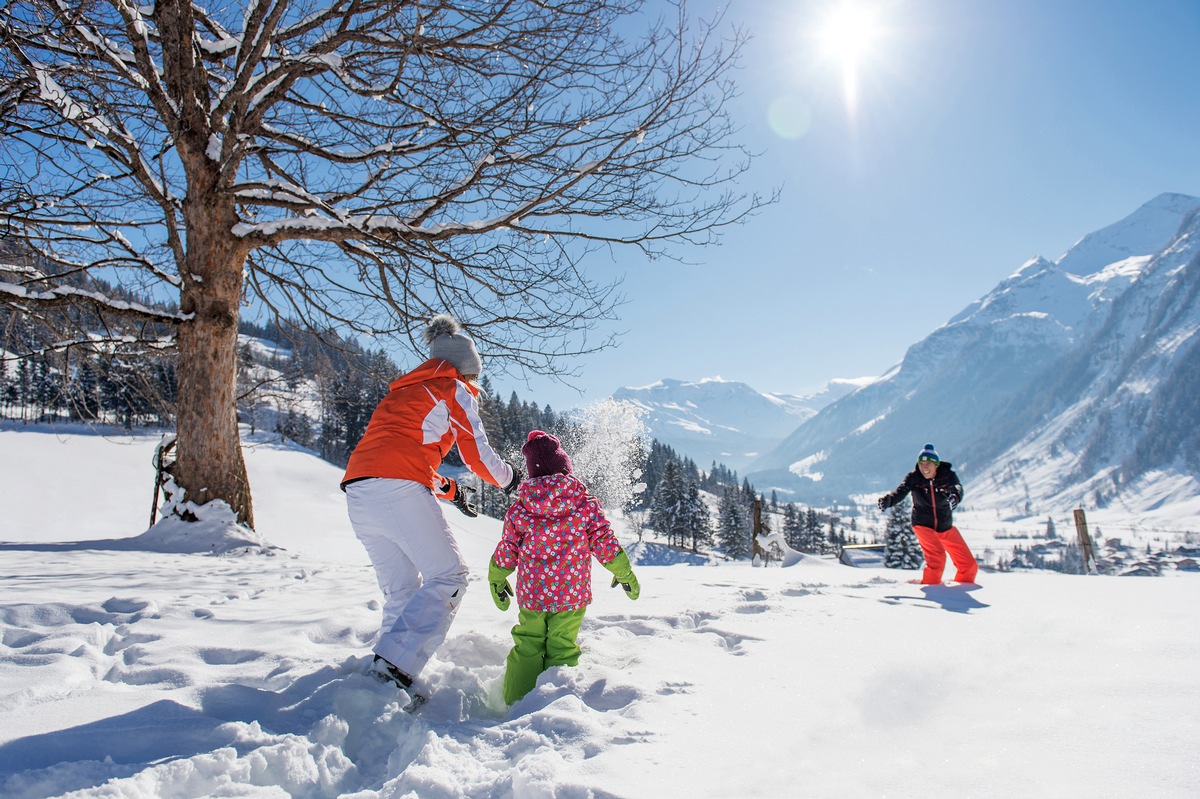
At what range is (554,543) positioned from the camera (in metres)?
2.98

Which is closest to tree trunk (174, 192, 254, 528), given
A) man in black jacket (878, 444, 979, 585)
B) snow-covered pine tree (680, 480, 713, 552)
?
man in black jacket (878, 444, 979, 585)

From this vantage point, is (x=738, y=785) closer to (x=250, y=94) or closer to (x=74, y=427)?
(x=250, y=94)

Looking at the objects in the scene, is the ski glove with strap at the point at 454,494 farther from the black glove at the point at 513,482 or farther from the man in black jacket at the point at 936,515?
→ the man in black jacket at the point at 936,515

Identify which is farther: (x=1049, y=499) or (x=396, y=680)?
(x=1049, y=499)

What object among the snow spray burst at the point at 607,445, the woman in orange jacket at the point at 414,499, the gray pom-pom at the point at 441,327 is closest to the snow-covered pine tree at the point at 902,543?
the snow spray burst at the point at 607,445

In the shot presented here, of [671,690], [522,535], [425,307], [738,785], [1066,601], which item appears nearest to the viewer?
[738,785]

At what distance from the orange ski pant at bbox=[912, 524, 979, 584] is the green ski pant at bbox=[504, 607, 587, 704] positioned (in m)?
4.99

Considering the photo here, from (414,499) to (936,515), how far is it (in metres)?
5.91

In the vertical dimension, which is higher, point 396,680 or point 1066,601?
point 1066,601

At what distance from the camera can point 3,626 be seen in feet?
9.11

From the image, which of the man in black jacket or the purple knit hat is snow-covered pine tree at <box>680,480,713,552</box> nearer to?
the man in black jacket

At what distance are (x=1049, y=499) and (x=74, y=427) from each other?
747ft

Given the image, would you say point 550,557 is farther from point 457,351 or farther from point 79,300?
point 79,300

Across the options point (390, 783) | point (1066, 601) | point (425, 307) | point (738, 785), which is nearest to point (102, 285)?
point (425, 307)
